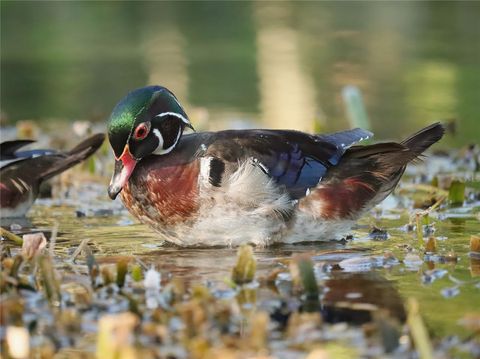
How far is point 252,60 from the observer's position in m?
18.5

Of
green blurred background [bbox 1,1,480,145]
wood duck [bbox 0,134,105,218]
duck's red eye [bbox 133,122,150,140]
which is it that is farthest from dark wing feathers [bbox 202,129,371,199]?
green blurred background [bbox 1,1,480,145]

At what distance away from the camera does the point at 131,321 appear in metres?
5.15

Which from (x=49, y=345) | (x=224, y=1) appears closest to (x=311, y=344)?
(x=49, y=345)

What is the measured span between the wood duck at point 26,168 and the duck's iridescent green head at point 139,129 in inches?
58.2

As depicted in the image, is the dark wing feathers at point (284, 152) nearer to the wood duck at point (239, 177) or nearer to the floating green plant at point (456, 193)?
the wood duck at point (239, 177)

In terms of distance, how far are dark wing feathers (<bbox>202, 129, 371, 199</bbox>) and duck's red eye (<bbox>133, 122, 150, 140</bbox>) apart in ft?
1.30

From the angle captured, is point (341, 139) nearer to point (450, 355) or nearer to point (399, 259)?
point (399, 259)

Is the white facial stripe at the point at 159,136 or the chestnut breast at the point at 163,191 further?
the white facial stripe at the point at 159,136

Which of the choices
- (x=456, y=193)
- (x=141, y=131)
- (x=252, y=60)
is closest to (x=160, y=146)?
(x=141, y=131)

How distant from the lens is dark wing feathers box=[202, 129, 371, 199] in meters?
7.74

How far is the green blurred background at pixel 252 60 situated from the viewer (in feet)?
46.4

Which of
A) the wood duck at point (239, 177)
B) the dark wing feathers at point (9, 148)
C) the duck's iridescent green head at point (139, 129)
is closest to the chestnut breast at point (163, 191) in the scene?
the wood duck at point (239, 177)

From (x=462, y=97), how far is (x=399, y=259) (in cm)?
762

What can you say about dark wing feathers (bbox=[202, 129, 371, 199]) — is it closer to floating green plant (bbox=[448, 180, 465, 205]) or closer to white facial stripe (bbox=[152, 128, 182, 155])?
white facial stripe (bbox=[152, 128, 182, 155])
